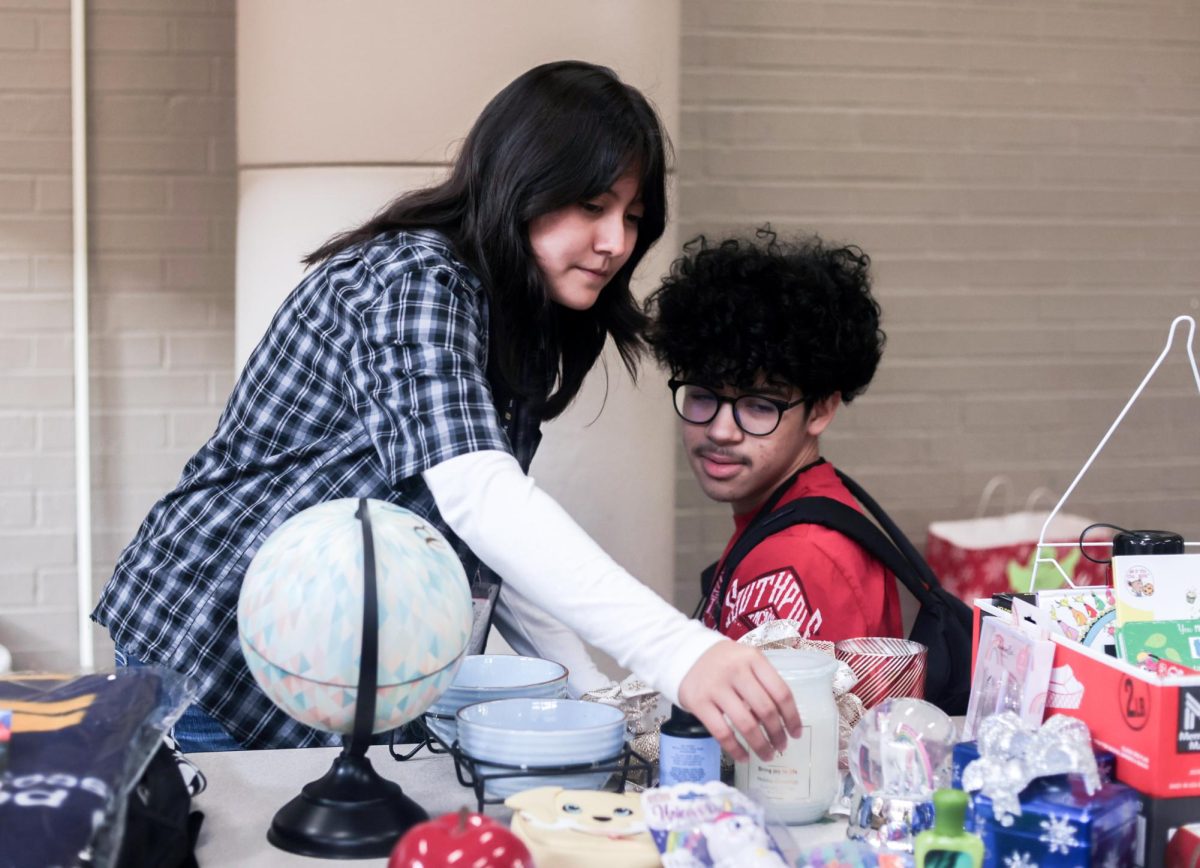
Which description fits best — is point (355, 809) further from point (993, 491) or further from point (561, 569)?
point (993, 491)

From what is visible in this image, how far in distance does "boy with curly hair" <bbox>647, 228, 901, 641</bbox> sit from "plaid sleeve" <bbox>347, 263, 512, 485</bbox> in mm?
566

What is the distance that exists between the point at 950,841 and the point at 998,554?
2436 millimetres

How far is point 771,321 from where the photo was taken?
1975 millimetres

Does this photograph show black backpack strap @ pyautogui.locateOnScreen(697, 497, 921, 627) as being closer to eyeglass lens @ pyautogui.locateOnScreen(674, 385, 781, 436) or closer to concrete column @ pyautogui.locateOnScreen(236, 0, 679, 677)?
eyeglass lens @ pyautogui.locateOnScreen(674, 385, 781, 436)

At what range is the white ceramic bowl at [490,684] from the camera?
1.36 meters

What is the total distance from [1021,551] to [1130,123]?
1.22 m

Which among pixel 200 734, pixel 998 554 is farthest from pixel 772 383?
pixel 998 554

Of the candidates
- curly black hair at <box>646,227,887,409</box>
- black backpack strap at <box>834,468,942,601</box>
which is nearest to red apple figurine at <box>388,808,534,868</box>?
black backpack strap at <box>834,468,942,601</box>

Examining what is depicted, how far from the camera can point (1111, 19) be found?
11.6 feet

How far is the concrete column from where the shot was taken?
2541 millimetres

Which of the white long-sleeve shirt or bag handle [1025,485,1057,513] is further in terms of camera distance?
bag handle [1025,485,1057,513]

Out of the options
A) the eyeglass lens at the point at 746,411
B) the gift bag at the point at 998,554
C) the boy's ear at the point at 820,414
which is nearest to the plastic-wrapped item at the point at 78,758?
the eyeglass lens at the point at 746,411

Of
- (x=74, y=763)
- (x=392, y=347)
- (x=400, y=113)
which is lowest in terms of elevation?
(x=74, y=763)

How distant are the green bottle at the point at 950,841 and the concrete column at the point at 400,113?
1.62m
